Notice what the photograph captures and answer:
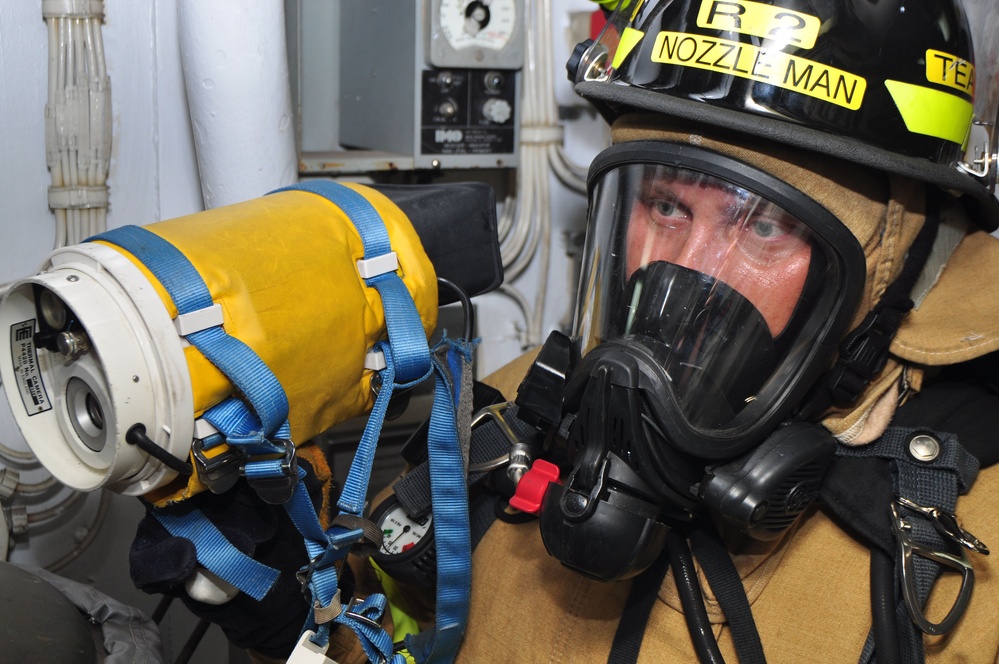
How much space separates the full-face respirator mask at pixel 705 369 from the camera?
1073 millimetres

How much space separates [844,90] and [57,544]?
145 cm

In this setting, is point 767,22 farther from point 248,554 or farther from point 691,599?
Result: point 248,554

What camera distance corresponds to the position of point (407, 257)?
1151mm

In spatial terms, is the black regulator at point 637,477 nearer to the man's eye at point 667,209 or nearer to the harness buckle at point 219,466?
the man's eye at point 667,209

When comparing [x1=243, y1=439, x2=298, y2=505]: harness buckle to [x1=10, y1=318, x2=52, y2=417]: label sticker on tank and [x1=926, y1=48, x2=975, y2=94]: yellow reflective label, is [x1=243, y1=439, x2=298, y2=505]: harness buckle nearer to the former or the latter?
[x1=10, y1=318, x2=52, y2=417]: label sticker on tank

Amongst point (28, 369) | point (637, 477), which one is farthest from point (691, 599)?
point (28, 369)

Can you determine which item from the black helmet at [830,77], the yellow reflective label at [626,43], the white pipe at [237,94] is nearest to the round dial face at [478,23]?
the white pipe at [237,94]

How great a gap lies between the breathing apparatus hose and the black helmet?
21.6 inches

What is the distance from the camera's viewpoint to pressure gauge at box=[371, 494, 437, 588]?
127 cm

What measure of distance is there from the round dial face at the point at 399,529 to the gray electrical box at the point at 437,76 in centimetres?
70

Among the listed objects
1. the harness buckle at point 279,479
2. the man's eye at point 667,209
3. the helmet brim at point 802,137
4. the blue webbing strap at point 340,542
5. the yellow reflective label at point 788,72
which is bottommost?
the blue webbing strap at point 340,542

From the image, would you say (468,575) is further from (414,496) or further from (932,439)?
(932,439)

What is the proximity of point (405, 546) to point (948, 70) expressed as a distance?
982 millimetres

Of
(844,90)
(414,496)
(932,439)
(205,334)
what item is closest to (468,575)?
(414,496)
